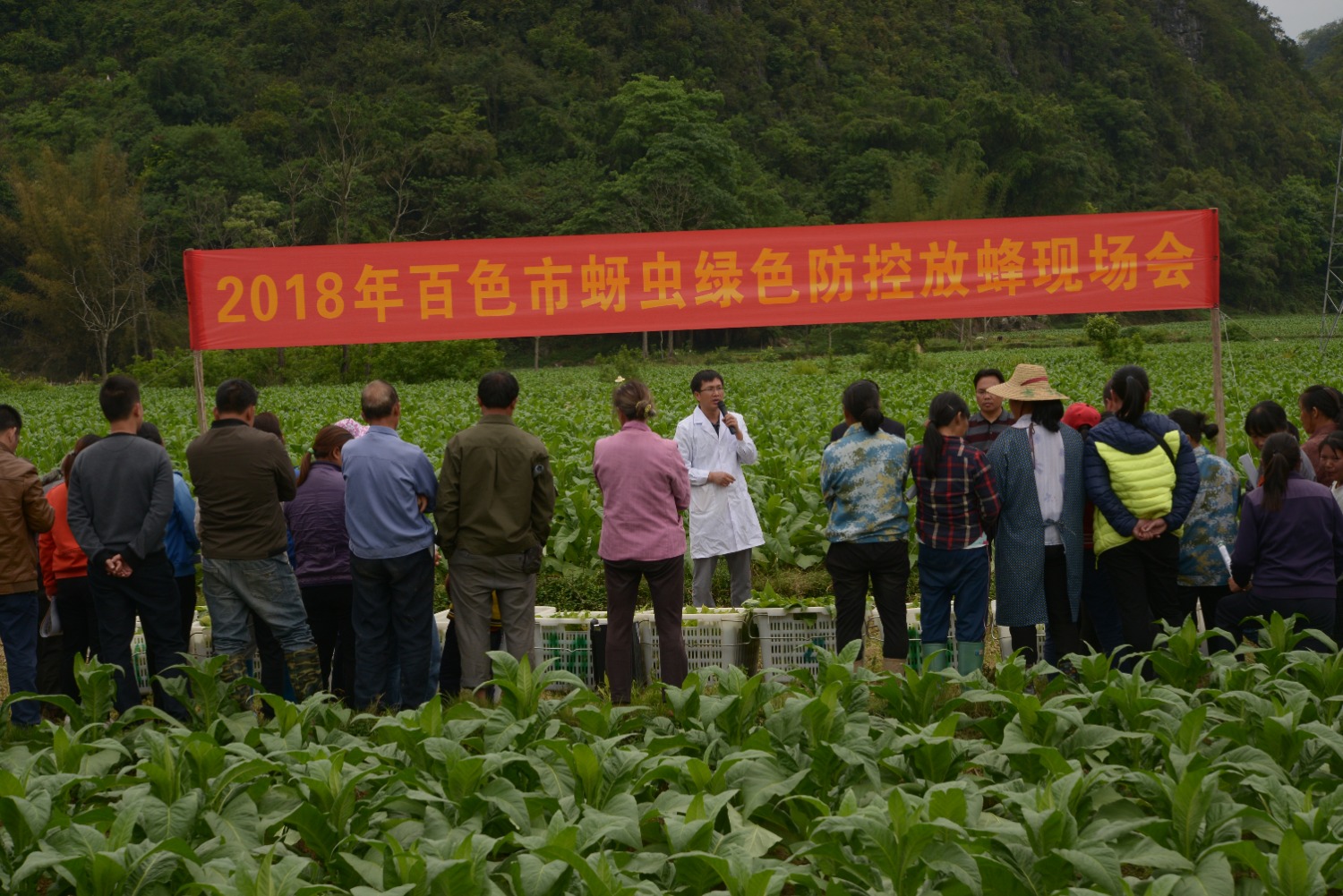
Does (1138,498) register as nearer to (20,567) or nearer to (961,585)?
(961,585)

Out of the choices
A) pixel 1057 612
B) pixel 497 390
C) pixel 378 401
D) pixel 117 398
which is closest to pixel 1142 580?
pixel 1057 612

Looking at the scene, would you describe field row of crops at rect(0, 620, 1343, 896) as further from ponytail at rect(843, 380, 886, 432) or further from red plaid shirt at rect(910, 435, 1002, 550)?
ponytail at rect(843, 380, 886, 432)

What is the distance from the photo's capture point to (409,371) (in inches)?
1515

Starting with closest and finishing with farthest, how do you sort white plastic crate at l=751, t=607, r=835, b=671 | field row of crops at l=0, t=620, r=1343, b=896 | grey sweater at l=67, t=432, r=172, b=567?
1. field row of crops at l=0, t=620, r=1343, b=896
2. grey sweater at l=67, t=432, r=172, b=567
3. white plastic crate at l=751, t=607, r=835, b=671

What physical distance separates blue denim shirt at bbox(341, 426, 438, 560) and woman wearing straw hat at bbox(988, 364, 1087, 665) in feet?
9.28

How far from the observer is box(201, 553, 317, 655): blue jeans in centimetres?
601

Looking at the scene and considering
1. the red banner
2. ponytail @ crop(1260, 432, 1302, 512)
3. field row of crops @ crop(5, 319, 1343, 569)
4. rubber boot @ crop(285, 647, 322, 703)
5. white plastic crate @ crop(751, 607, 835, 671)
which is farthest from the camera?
field row of crops @ crop(5, 319, 1343, 569)

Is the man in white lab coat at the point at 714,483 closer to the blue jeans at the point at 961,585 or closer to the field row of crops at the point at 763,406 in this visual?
the blue jeans at the point at 961,585

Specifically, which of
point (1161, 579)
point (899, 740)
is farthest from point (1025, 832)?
point (1161, 579)

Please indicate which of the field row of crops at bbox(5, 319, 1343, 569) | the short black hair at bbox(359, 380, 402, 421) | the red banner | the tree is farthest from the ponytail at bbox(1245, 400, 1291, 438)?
the tree

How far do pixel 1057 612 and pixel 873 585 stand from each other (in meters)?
0.92

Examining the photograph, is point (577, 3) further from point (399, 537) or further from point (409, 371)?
point (399, 537)

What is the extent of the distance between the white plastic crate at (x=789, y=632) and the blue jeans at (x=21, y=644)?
355cm

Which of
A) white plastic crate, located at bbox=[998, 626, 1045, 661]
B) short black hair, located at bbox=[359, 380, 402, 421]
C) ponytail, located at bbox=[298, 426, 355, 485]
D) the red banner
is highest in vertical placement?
the red banner
